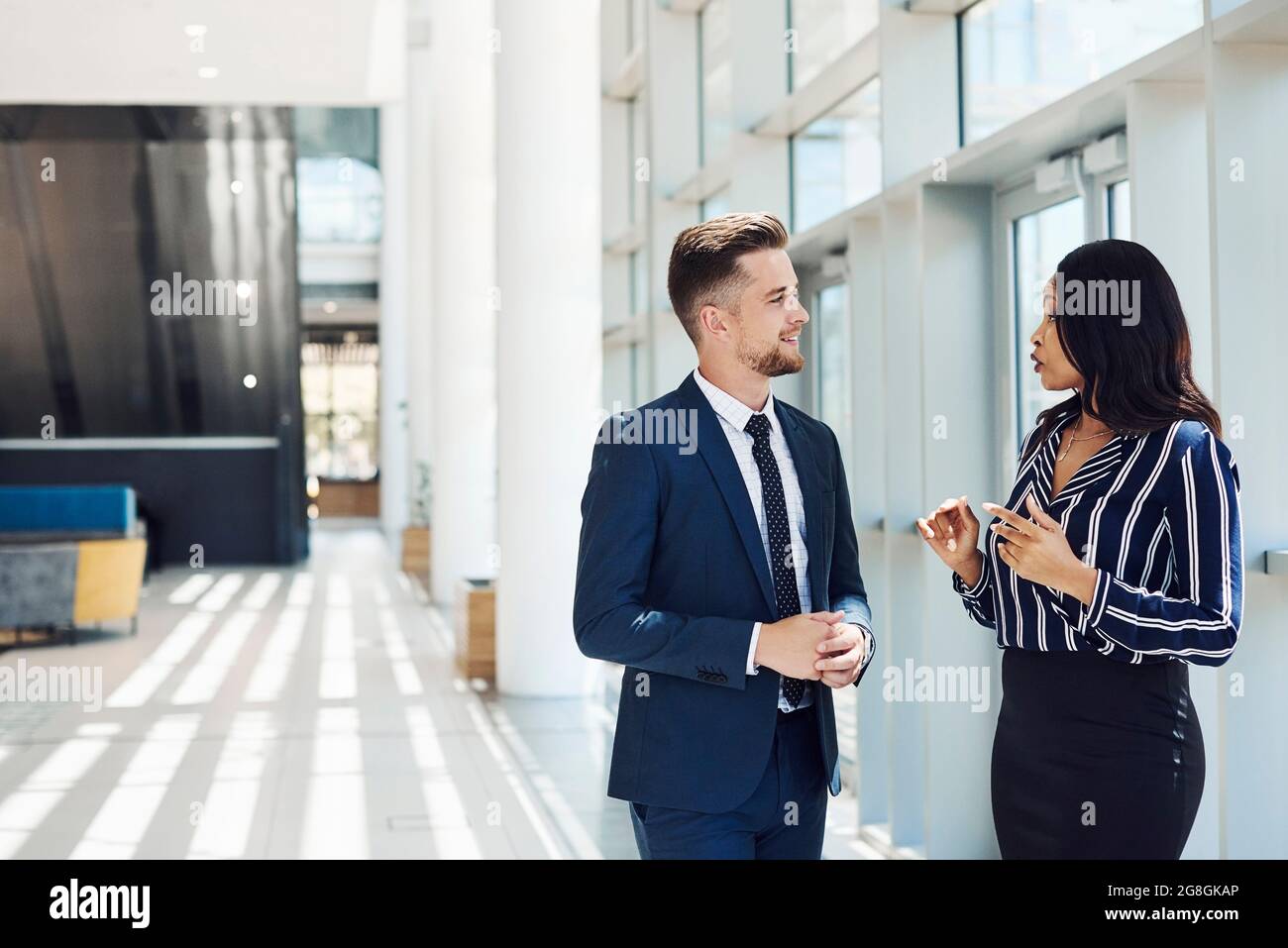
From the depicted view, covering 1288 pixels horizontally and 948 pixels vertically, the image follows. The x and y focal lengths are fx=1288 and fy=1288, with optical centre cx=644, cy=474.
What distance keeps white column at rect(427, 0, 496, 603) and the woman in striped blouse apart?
9.99 m

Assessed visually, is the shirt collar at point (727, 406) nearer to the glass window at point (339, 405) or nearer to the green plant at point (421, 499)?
the green plant at point (421, 499)

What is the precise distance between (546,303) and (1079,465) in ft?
18.7

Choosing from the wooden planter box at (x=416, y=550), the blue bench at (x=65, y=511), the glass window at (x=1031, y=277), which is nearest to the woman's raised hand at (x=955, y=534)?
the glass window at (x=1031, y=277)

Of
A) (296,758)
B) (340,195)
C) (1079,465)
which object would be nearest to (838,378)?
(296,758)

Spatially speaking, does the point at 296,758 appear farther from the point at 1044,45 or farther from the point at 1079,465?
the point at 1079,465

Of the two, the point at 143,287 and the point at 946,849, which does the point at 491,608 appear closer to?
the point at 946,849

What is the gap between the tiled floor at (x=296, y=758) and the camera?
473cm

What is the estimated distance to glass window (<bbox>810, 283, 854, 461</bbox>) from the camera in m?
5.61

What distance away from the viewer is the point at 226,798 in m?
5.30

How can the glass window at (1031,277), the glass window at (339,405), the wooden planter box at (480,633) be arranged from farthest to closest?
the glass window at (339,405) < the wooden planter box at (480,633) < the glass window at (1031,277)

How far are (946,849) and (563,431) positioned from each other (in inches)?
156

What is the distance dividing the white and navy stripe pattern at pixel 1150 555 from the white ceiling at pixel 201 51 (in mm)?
6805

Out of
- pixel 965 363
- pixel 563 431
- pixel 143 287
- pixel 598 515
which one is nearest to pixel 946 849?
pixel 965 363

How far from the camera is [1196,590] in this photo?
180 cm
